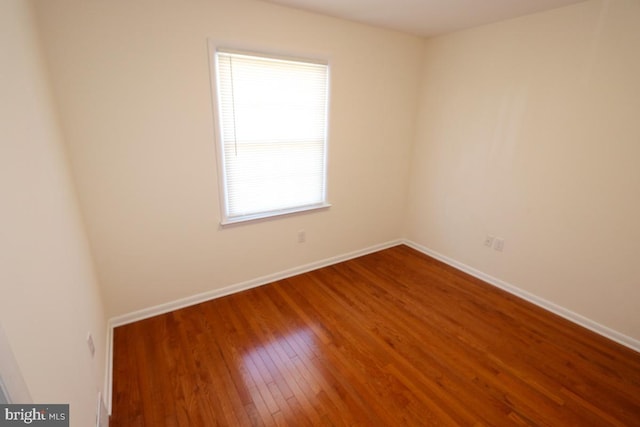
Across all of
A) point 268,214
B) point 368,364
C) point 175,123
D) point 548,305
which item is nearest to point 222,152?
point 175,123

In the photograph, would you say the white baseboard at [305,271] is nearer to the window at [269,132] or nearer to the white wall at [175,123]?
the white wall at [175,123]

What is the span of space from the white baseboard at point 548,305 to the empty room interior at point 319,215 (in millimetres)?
16

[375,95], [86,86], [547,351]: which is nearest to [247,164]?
[86,86]

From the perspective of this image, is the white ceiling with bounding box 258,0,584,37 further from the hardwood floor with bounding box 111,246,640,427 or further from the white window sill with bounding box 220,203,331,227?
the hardwood floor with bounding box 111,246,640,427

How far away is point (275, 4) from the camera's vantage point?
7.03 ft

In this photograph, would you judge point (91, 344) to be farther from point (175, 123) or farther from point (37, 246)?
point (175, 123)

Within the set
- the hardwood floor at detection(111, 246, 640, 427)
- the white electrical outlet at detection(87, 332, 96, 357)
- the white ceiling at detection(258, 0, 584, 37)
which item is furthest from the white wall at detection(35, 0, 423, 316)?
the white electrical outlet at detection(87, 332, 96, 357)

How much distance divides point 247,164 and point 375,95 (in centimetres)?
150

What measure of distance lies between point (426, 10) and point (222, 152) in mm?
1945

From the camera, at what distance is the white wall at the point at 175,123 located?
1.70 meters

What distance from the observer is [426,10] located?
223cm

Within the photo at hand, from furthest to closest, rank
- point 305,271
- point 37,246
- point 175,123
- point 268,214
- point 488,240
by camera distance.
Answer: point 305,271
point 488,240
point 268,214
point 175,123
point 37,246

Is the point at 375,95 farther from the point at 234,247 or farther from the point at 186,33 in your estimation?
the point at 234,247

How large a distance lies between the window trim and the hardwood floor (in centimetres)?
70
